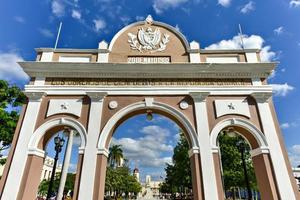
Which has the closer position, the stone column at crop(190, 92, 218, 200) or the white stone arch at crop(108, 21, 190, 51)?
the stone column at crop(190, 92, 218, 200)

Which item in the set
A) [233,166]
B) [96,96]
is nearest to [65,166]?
[96,96]

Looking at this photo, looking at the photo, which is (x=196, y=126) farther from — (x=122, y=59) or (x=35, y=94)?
(x=35, y=94)

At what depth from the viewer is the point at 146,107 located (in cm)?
979

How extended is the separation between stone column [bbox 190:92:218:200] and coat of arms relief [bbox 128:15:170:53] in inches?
128

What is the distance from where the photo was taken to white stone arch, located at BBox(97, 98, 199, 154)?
355 inches

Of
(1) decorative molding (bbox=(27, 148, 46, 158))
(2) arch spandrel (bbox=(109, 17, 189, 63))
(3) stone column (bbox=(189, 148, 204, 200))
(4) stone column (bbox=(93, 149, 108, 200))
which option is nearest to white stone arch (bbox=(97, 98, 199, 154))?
(4) stone column (bbox=(93, 149, 108, 200))

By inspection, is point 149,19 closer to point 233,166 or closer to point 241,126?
point 241,126

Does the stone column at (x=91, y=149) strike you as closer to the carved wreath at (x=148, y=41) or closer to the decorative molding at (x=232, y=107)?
the carved wreath at (x=148, y=41)

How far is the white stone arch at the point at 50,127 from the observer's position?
29.4 feet

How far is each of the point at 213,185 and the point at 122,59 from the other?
23.7 feet

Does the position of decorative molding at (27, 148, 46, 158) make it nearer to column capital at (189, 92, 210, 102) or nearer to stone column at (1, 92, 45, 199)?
stone column at (1, 92, 45, 199)

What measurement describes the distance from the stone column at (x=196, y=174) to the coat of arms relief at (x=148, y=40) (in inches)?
217

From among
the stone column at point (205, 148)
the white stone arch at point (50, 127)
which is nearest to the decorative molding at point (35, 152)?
the white stone arch at point (50, 127)

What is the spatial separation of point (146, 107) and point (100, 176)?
3.58 m
